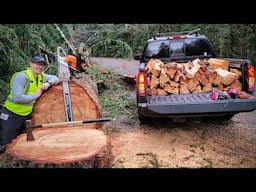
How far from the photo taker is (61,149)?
2805 millimetres

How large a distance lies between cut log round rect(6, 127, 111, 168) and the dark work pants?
64 centimetres

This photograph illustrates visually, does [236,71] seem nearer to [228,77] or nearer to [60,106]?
[228,77]

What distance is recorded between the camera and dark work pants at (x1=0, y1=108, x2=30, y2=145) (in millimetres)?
3750

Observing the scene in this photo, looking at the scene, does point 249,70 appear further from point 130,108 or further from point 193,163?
point 130,108

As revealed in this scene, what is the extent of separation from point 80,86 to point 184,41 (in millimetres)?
2795

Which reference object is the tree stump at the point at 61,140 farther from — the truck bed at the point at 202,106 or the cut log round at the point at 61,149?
the truck bed at the point at 202,106

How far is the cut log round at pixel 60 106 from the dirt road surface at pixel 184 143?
706 millimetres

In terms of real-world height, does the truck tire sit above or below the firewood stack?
below

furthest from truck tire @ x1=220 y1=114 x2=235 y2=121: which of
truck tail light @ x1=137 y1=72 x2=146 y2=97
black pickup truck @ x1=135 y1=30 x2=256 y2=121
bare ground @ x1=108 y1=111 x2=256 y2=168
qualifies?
truck tail light @ x1=137 y1=72 x2=146 y2=97

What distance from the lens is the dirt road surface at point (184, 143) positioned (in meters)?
3.68

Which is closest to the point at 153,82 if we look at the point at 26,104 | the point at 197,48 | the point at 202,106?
the point at 202,106

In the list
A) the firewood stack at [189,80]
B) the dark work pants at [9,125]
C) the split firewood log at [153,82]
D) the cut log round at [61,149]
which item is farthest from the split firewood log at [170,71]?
the dark work pants at [9,125]

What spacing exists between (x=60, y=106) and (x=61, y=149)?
3.63 feet

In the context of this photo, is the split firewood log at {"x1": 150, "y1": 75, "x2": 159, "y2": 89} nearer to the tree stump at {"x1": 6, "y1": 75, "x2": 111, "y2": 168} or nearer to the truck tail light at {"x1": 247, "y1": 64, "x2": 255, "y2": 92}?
the tree stump at {"x1": 6, "y1": 75, "x2": 111, "y2": 168}
